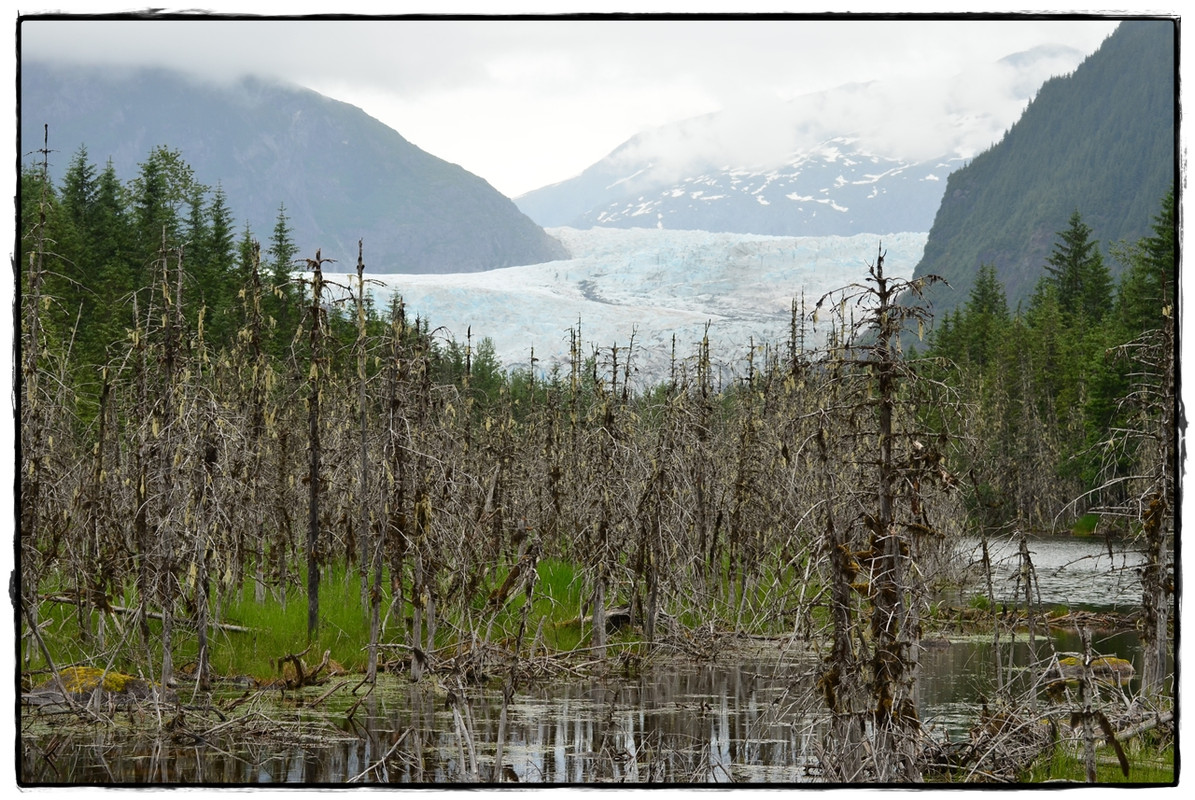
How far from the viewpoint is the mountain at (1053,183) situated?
81.4 metres

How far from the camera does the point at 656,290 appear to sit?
341ft

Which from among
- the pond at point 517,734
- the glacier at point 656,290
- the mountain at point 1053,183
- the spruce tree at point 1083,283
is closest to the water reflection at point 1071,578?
the pond at point 517,734

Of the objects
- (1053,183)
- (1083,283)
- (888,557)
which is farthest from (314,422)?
(1053,183)

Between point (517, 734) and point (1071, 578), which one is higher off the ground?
point (517, 734)

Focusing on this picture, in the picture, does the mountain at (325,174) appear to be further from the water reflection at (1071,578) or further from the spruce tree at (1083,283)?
the water reflection at (1071,578)

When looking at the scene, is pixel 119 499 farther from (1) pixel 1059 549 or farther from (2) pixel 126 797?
(1) pixel 1059 549

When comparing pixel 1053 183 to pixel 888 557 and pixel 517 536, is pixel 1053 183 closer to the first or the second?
pixel 888 557

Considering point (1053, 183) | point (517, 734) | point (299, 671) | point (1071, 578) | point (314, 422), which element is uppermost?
point (1053, 183)

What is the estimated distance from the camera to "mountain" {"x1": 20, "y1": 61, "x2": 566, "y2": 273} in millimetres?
150500

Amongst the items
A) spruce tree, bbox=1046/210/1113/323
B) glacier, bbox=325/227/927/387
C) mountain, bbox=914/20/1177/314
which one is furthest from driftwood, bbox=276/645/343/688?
glacier, bbox=325/227/927/387

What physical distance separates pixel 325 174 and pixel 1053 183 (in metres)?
104

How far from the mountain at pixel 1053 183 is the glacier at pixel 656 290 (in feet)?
23.8

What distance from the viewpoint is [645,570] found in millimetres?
18500

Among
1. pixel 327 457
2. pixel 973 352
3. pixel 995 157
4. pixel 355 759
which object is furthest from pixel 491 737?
pixel 995 157
